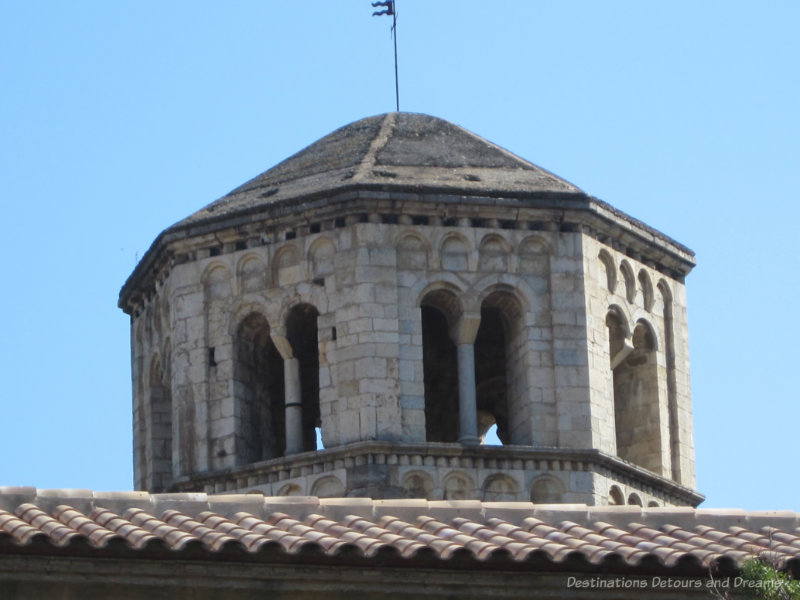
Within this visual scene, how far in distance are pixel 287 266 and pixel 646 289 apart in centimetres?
392

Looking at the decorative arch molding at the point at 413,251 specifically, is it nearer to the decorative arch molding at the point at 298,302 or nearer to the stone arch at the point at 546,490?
the decorative arch molding at the point at 298,302

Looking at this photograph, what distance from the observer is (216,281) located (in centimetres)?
3038

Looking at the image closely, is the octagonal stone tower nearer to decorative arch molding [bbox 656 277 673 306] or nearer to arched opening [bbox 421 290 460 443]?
decorative arch molding [bbox 656 277 673 306]

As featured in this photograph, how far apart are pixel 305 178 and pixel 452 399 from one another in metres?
3.29

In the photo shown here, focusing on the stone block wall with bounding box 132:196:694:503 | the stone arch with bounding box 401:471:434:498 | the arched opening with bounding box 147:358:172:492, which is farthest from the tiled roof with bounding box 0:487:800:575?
the arched opening with bounding box 147:358:172:492

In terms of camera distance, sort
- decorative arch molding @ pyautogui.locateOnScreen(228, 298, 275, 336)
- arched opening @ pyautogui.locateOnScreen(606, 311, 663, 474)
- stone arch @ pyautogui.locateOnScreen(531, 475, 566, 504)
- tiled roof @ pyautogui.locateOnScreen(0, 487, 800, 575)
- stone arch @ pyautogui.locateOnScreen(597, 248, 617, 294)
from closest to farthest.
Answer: tiled roof @ pyautogui.locateOnScreen(0, 487, 800, 575) < stone arch @ pyautogui.locateOnScreen(531, 475, 566, 504) < decorative arch molding @ pyautogui.locateOnScreen(228, 298, 275, 336) < stone arch @ pyautogui.locateOnScreen(597, 248, 617, 294) < arched opening @ pyautogui.locateOnScreen(606, 311, 663, 474)

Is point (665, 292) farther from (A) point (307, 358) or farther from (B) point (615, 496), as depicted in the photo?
(A) point (307, 358)

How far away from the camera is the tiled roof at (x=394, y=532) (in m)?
19.0

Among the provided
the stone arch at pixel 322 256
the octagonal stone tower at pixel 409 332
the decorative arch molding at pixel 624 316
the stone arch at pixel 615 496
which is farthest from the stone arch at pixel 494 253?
the stone arch at pixel 615 496

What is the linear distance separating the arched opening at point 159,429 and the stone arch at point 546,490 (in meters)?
4.31

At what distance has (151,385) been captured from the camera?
104 ft

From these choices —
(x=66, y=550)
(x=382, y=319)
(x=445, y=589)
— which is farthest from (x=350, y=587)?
(x=382, y=319)

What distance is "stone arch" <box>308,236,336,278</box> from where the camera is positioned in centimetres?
2955

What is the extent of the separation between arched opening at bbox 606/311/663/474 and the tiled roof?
10047mm
